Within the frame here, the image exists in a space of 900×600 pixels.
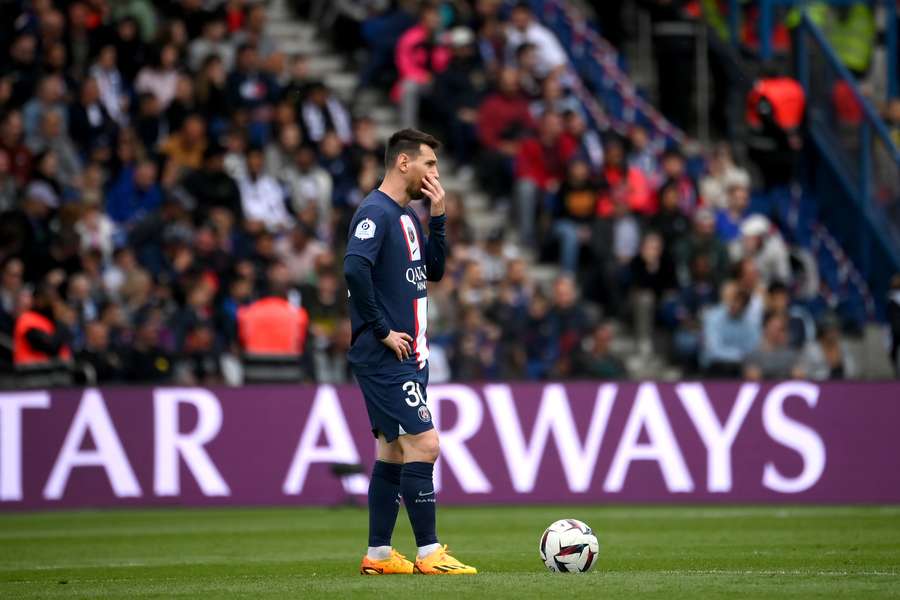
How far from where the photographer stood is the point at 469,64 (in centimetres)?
2378

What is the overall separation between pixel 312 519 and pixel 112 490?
254 cm

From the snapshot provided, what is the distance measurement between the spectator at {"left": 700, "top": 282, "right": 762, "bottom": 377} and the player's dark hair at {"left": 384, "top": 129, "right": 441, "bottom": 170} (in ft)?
34.4

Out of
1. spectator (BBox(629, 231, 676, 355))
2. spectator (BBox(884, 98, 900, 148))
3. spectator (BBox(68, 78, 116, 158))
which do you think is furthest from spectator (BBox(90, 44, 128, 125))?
spectator (BBox(884, 98, 900, 148))

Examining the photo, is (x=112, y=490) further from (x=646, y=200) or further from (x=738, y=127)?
(x=738, y=127)

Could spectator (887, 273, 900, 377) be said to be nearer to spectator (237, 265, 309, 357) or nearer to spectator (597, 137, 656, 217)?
spectator (597, 137, 656, 217)

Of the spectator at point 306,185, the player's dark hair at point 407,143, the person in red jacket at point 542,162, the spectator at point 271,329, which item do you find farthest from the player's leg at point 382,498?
the person in red jacket at point 542,162

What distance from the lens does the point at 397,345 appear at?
984 centimetres

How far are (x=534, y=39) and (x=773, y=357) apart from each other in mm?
7420

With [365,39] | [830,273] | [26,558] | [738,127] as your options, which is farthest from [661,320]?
[26,558]

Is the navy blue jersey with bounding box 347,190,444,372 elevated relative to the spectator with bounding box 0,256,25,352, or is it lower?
elevated

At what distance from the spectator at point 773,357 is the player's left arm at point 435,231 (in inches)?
372

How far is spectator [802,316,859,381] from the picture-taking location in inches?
773

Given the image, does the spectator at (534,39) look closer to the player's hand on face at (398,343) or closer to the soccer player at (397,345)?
the soccer player at (397,345)

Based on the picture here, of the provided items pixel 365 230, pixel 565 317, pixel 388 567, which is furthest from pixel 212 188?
pixel 388 567
